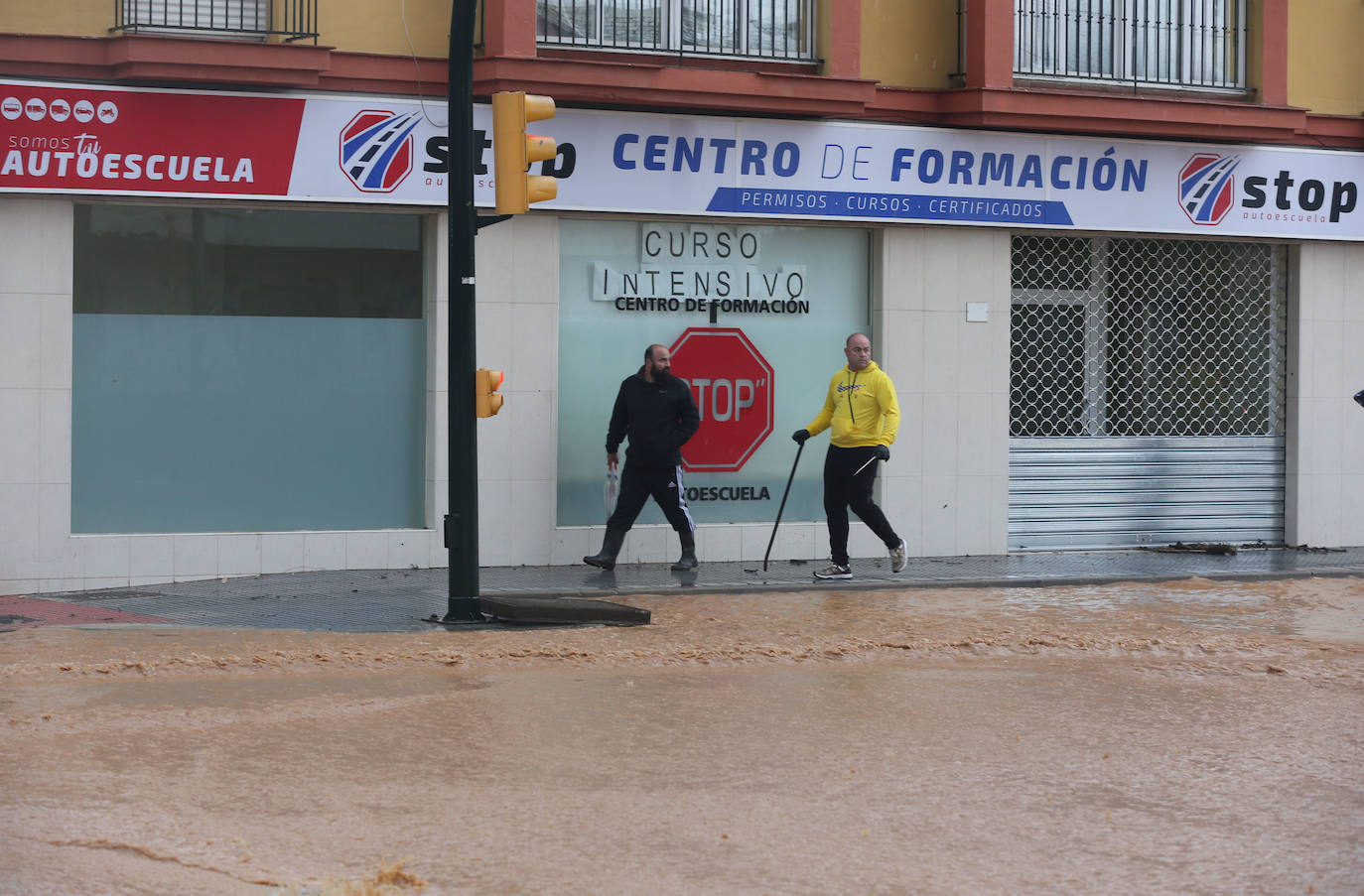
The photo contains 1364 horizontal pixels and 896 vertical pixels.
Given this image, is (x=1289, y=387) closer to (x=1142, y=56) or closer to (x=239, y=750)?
(x=1142, y=56)

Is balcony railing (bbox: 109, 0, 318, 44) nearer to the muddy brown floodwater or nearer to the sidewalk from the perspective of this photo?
the sidewalk

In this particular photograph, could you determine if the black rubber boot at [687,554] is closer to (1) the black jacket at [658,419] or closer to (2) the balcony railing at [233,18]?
(1) the black jacket at [658,419]

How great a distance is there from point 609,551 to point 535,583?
85cm

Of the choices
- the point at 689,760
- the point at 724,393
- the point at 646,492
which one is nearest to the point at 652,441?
the point at 646,492

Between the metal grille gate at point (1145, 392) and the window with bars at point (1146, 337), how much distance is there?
0.5 inches

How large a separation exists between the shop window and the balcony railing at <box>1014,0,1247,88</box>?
18.7 ft

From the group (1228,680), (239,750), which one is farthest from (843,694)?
(239,750)

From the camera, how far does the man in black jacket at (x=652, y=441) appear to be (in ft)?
41.3

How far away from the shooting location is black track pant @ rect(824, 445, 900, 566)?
12.3m

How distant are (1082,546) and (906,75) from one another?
4.42 meters

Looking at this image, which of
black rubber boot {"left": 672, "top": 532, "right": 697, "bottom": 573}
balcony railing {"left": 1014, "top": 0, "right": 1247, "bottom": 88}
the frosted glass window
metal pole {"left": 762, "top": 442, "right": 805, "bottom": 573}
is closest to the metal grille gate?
balcony railing {"left": 1014, "top": 0, "right": 1247, "bottom": 88}

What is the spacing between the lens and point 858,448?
12289mm

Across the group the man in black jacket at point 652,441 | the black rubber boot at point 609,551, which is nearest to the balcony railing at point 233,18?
the man in black jacket at point 652,441

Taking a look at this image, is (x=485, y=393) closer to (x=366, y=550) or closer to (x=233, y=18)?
(x=366, y=550)
